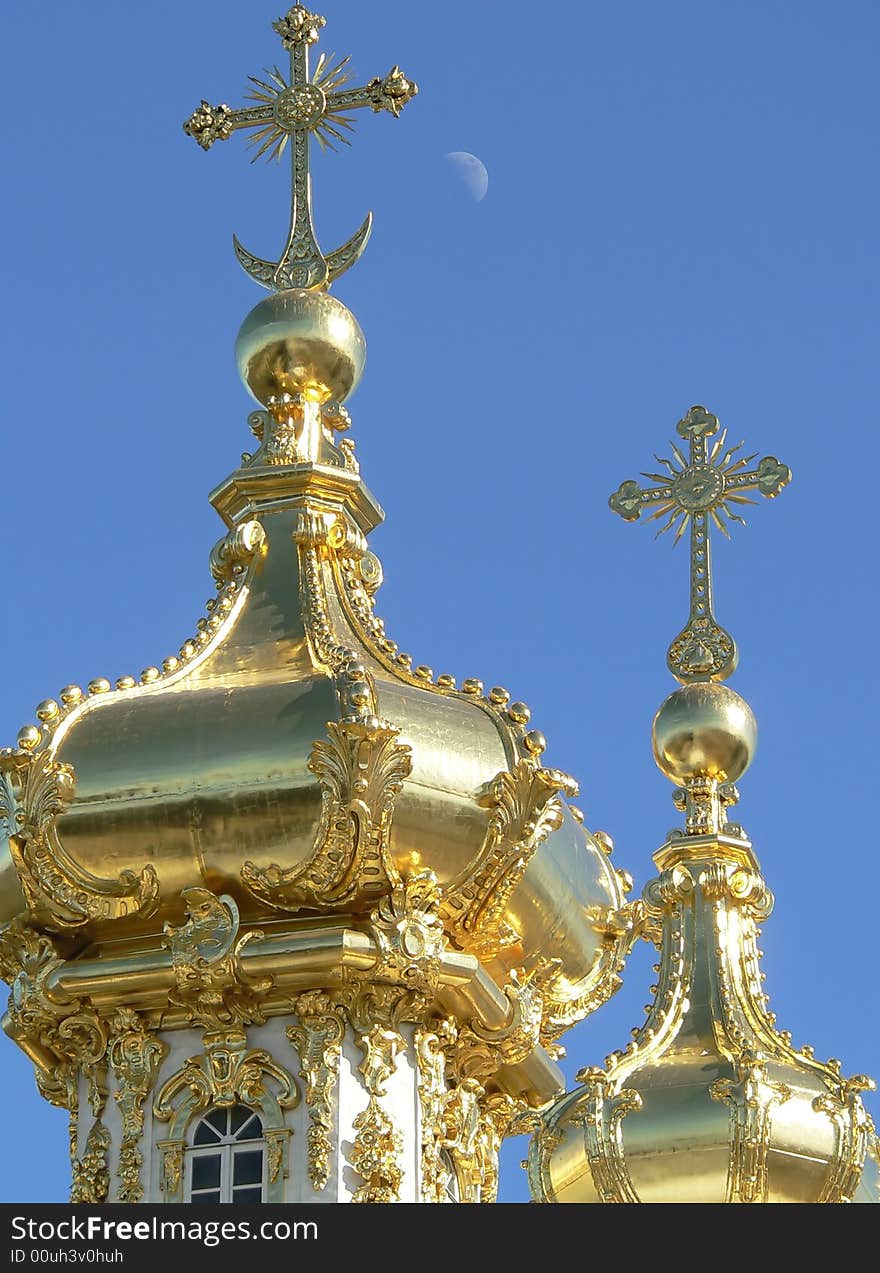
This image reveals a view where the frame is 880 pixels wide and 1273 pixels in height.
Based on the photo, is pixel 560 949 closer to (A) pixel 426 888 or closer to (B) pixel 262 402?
(A) pixel 426 888

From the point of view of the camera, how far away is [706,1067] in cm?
2761

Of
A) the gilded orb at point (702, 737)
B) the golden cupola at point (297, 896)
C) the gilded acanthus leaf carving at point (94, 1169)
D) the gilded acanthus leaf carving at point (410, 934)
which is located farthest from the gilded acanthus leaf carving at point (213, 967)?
the gilded orb at point (702, 737)

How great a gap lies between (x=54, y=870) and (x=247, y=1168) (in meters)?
2.40

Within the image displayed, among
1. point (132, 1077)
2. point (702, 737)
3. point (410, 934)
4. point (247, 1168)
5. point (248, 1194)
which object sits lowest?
point (248, 1194)

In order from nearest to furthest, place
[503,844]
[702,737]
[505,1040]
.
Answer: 1. [503,844]
2. [505,1040]
3. [702,737]

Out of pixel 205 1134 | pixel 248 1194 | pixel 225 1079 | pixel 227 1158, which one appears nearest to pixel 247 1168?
pixel 227 1158

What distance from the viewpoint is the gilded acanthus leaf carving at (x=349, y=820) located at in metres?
27.7

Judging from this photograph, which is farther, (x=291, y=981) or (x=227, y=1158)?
(x=291, y=981)

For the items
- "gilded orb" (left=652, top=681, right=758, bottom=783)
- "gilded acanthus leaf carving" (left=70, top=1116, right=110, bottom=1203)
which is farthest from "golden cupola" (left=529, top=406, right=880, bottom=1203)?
"gilded acanthus leaf carving" (left=70, top=1116, right=110, bottom=1203)

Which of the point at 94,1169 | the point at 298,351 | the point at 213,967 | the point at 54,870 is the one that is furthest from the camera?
the point at 298,351

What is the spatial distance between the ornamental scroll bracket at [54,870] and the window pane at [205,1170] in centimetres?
169

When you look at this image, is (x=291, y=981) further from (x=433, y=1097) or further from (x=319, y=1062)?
(x=433, y=1097)

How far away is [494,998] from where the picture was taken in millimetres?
28578

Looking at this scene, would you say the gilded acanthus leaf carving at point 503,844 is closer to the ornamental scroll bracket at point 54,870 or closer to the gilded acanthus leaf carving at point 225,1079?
the gilded acanthus leaf carving at point 225,1079
